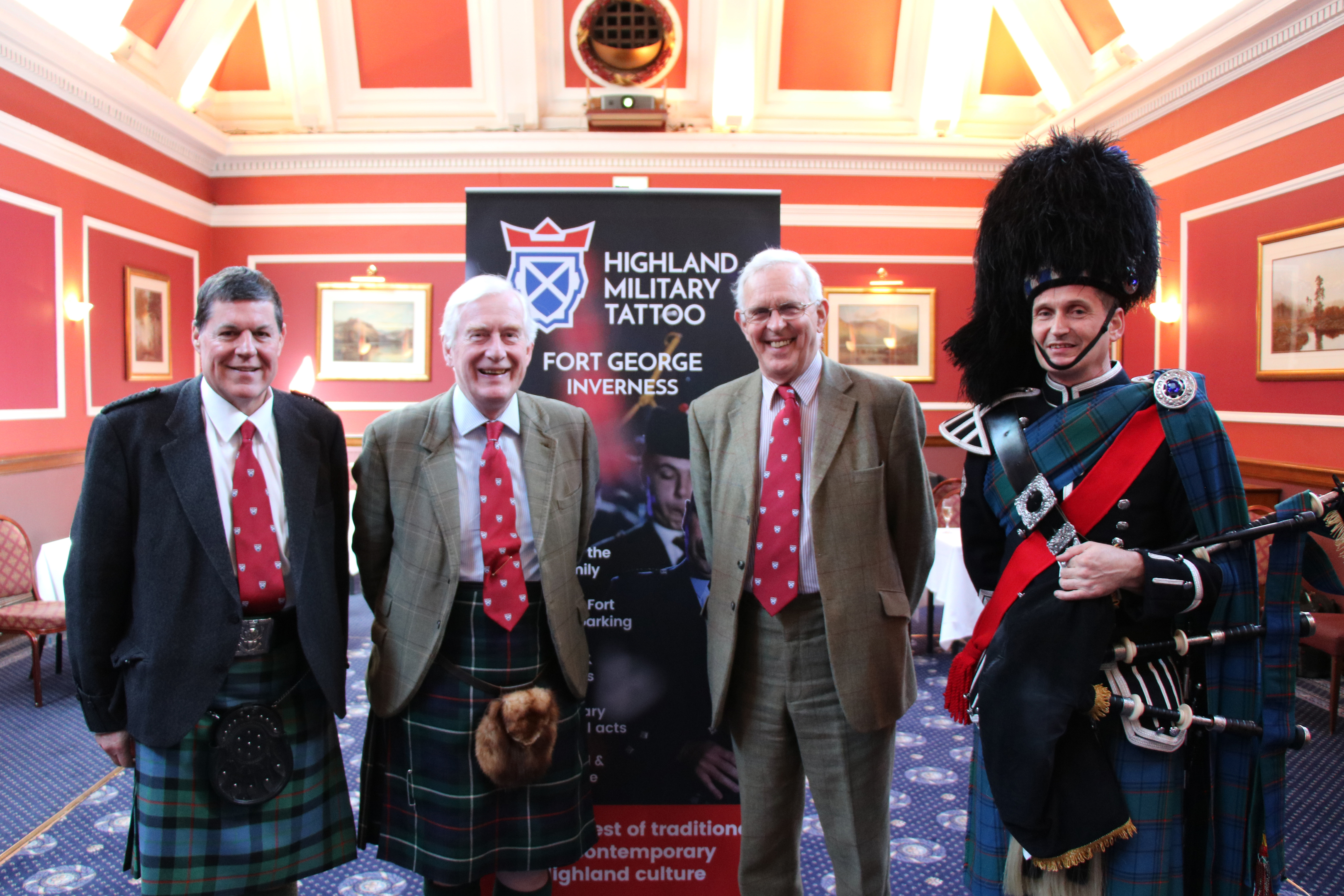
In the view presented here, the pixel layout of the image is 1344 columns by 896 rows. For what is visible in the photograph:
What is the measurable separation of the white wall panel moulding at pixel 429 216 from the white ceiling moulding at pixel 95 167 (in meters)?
0.47

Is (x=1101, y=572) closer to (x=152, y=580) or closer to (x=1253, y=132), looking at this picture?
(x=152, y=580)

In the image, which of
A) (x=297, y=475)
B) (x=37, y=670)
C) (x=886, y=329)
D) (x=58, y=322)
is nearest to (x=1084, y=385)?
(x=297, y=475)

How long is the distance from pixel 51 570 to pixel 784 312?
4700 mm

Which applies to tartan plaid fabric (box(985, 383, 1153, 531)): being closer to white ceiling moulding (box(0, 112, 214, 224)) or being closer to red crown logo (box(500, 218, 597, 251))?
red crown logo (box(500, 218, 597, 251))

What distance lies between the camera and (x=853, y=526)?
1.84 m

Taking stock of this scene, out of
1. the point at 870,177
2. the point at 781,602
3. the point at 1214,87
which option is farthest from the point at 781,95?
the point at 781,602

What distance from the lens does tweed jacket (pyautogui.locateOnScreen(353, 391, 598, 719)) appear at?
5.88 feet

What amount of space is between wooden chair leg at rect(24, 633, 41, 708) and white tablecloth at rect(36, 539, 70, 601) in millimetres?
272

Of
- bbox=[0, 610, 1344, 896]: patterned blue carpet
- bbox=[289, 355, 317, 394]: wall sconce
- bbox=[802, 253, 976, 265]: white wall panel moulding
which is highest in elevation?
bbox=[802, 253, 976, 265]: white wall panel moulding

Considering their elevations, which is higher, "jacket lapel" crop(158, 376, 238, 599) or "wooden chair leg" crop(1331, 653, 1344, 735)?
"jacket lapel" crop(158, 376, 238, 599)

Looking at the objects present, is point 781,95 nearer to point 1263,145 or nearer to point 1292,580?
point 1263,145

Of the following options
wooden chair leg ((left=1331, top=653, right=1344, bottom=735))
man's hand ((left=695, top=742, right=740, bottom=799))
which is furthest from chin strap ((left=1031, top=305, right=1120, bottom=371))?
wooden chair leg ((left=1331, top=653, right=1344, bottom=735))

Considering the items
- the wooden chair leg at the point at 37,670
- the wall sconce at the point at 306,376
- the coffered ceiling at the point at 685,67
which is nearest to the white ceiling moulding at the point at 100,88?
the coffered ceiling at the point at 685,67

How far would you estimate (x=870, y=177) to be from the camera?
23.6 feet
